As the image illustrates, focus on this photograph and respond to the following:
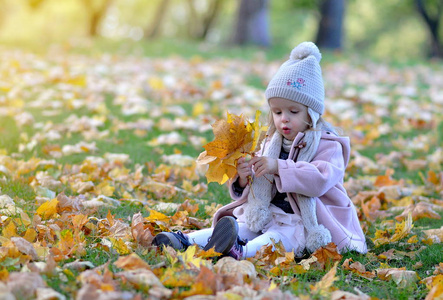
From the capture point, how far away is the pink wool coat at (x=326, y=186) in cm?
272

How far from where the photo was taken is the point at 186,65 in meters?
10.5

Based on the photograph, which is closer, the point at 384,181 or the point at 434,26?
the point at 384,181

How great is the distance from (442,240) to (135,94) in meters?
5.01

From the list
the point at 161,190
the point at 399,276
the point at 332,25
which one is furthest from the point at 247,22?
the point at 399,276

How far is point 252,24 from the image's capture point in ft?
50.5

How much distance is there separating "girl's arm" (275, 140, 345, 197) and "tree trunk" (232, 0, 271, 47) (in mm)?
13074

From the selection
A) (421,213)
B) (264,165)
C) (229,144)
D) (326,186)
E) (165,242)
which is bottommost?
(421,213)

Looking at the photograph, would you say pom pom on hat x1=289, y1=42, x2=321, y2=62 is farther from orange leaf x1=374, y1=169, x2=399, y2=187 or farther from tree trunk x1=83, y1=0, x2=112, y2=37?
tree trunk x1=83, y1=0, x2=112, y2=37

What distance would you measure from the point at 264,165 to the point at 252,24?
1326 centimetres

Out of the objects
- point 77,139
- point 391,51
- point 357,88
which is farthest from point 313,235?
point 391,51

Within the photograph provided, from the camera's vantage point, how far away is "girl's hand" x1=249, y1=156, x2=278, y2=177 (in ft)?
8.89

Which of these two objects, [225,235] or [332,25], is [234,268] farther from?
[332,25]

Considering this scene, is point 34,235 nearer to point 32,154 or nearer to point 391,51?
point 32,154

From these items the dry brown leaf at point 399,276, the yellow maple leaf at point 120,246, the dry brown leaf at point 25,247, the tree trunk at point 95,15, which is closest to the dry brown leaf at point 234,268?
the yellow maple leaf at point 120,246
